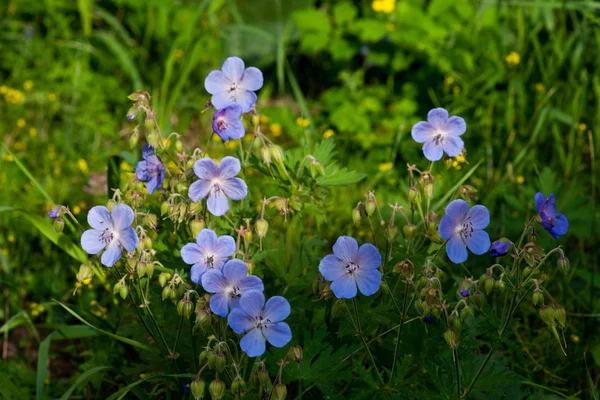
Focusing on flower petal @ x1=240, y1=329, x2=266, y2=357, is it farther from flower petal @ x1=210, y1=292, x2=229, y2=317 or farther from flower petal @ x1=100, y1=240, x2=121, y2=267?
flower petal @ x1=100, y1=240, x2=121, y2=267

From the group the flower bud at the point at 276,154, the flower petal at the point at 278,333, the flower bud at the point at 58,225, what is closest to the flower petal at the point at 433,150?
the flower bud at the point at 276,154

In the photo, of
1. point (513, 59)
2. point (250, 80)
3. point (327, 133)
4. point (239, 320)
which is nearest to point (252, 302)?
point (239, 320)

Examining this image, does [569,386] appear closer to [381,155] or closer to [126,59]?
[381,155]

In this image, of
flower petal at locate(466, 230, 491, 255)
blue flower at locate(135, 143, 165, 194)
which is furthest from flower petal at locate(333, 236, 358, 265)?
blue flower at locate(135, 143, 165, 194)

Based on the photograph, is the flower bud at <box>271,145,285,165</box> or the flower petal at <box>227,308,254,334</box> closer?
the flower petal at <box>227,308,254,334</box>

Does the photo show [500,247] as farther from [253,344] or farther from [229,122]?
[229,122]

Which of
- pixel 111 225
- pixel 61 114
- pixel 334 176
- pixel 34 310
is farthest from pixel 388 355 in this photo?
pixel 61 114
